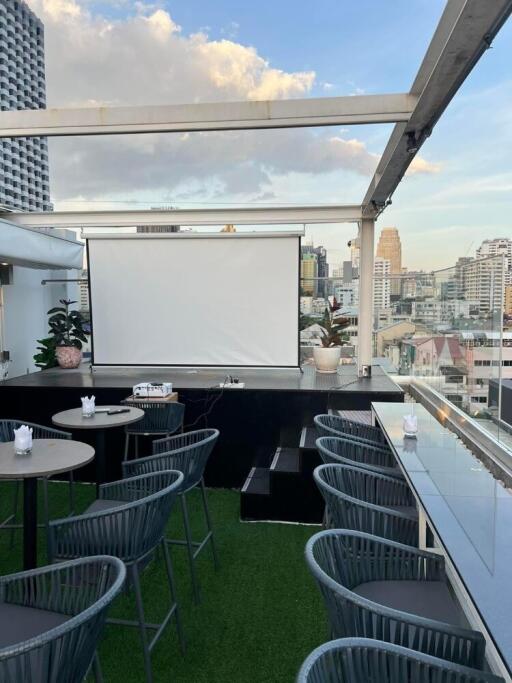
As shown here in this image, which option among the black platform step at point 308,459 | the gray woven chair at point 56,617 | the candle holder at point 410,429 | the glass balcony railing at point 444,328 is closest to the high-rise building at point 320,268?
the glass balcony railing at point 444,328

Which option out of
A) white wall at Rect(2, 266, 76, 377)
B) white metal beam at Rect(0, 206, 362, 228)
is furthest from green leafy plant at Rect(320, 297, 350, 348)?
white wall at Rect(2, 266, 76, 377)

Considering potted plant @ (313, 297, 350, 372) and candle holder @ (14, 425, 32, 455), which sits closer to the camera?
candle holder @ (14, 425, 32, 455)

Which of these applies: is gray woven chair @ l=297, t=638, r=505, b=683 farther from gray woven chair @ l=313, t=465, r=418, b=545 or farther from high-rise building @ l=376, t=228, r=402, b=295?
high-rise building @ l=376, t=228, r=402, b=295

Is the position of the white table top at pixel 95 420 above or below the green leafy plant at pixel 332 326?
below

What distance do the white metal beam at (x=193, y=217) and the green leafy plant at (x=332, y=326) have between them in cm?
106

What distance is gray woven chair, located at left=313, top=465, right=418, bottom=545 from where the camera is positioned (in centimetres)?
199

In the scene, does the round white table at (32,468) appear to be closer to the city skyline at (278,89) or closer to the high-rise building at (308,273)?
the city skyline at (278,89)

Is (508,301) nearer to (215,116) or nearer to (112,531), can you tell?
(215,116)

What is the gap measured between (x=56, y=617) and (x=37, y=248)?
13.4ft

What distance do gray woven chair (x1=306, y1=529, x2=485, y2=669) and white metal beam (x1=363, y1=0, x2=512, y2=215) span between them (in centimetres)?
176

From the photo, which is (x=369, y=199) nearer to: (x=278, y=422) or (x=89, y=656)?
(x=278, y=422)

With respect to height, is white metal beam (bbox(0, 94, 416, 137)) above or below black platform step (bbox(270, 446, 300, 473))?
above

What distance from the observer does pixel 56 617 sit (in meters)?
1.61

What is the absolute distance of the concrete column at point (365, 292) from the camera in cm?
557
